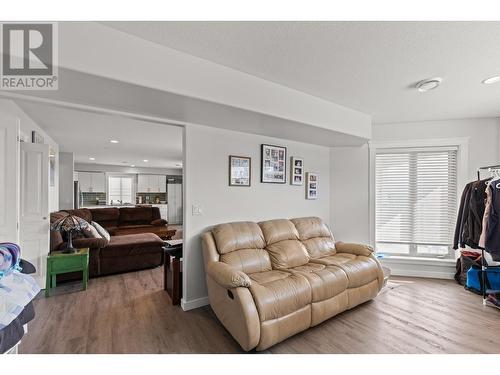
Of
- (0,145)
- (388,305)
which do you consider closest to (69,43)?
(0,145)

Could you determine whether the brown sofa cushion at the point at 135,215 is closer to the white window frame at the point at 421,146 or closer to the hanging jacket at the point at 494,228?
the white window frame at the point at 421,146

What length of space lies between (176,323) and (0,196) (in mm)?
2120

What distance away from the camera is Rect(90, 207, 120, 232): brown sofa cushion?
5.79m

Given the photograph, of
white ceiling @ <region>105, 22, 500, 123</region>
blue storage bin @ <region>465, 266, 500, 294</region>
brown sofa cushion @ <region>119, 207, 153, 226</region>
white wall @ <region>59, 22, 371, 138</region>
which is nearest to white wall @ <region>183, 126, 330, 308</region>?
white wall @ <region>59, 22, 371, 138</region>

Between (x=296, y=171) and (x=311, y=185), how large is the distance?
15.6 inches

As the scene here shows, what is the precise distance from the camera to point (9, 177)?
2.31m

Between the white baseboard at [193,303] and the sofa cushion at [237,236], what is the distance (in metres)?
0.72

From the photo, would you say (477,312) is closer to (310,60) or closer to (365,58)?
(365,58)

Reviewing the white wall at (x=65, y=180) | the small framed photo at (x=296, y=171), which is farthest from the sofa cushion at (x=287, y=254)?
the white wall at (x=65, y=180)

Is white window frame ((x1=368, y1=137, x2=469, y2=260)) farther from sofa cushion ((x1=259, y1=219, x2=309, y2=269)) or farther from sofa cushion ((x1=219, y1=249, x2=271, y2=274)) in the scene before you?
sofa cushion ((x1=219, y1=249, x2=271, y2=274))

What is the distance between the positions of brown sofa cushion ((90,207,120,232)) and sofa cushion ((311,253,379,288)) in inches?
210

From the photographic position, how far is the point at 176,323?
234 cm

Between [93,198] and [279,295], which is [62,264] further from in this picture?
[93,198]

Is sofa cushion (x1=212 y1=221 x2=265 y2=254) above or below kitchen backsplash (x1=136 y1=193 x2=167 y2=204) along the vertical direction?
below
